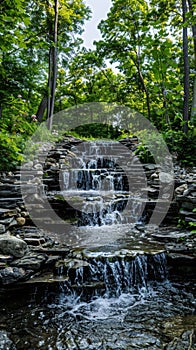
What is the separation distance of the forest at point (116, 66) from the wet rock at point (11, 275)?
8.91 feet

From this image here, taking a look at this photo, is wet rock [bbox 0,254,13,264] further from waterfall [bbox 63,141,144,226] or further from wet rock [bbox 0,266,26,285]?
waterfall [bbox 63,141,144,226]

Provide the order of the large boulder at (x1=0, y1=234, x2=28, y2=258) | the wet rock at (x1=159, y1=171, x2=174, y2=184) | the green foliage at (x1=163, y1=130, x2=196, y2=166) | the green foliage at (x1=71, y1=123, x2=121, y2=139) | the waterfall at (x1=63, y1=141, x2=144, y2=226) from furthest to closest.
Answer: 1. the green foliage at (x1=71, y1=123, x2=121, y2=139)
2. the green foliage at (x1=163, y1=130, x2=196, y2=166)
3. the wet rock at (x1=159, y1=171, x2=174, y2=184)
4. the waterfall at (x1=63, y1=141, x2=144, y2=226)
5. the large boulder at (x1=0, y1=234, x2=28, y2=258)

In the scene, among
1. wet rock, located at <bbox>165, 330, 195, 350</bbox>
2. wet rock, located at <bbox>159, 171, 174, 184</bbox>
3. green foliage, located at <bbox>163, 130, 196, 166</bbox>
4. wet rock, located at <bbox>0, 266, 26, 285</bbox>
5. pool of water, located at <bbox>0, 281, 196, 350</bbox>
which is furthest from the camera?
green foliage, located at <bbox>163, 130, 196, 166</bbox>

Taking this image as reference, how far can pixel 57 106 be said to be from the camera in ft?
70.8

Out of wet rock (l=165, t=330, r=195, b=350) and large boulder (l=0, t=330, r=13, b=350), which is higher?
wet rock (l=165, t=330, r=195, b=350)

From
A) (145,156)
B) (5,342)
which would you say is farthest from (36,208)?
(145,156)

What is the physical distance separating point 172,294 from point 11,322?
2.53 m

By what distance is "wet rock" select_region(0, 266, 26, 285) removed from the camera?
3.86 meters

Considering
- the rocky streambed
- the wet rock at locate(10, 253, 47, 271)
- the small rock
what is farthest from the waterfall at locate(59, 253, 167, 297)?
the small rock

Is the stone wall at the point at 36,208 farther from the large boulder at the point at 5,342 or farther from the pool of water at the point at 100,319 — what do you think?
the large boulder at the point at 5,342

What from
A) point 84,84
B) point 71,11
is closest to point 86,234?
point 71,11

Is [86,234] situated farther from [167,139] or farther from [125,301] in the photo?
[167,139]

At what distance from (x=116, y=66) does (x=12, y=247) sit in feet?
47.1

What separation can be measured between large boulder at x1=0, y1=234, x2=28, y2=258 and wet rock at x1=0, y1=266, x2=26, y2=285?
32 centimetres
